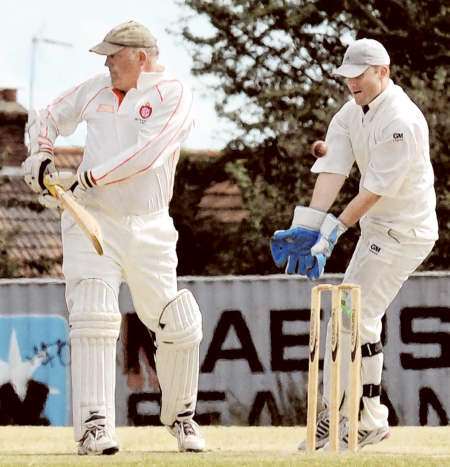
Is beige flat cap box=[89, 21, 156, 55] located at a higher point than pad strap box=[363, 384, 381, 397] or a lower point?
higher

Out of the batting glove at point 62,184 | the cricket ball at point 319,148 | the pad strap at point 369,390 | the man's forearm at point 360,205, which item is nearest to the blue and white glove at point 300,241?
the man's forearm at point 360,205

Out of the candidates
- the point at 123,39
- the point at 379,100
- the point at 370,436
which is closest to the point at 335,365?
the point at 370,436

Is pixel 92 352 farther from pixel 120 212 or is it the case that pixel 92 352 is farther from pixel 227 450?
pixel 227 450

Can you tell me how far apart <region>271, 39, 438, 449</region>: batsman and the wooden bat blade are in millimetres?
886

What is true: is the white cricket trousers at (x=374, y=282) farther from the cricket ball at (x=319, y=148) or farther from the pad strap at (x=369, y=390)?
the cricket ball at (x=319, y=148)

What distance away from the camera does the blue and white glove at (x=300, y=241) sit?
28.3ft

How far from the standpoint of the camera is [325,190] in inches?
349

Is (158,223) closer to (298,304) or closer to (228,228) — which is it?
(298,304)

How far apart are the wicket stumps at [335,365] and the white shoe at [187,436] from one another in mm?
523

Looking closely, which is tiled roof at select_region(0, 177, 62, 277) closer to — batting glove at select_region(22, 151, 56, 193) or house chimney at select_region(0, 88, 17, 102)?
house chimney at select_region(0, 88, 17, 102)

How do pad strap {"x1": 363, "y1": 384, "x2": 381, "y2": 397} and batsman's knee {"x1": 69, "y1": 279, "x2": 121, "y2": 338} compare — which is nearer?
batsman's knee {"x1": 69, "y1": 279, "x2": 121, "y2": 338}

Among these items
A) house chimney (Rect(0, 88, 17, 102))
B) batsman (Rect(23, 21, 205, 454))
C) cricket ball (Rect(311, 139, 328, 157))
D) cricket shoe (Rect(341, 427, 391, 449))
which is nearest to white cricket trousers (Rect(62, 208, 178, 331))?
batsman (Rect(23, 21, 205, 454))

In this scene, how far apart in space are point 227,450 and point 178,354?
622 mm

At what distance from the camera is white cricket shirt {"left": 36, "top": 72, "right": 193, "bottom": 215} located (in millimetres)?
8328
